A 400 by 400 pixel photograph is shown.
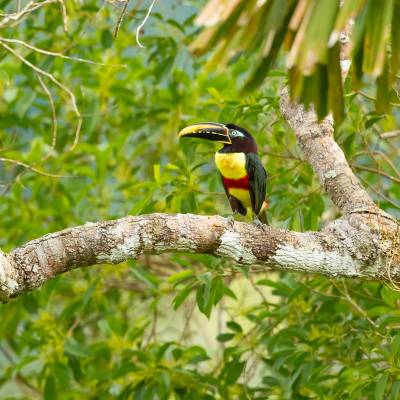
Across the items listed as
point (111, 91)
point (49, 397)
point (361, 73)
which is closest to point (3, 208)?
point (111, 91)

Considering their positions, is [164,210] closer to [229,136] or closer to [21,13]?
[229,136]

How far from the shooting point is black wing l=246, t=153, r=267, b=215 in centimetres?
429

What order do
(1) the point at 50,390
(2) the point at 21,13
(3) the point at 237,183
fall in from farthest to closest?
1. (1) the point at 50,390
2. (3) the point at 237,183
3. (2) the point at 21,13

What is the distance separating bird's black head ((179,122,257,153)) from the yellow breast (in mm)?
27

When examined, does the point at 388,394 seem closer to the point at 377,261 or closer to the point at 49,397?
the point at 377,261

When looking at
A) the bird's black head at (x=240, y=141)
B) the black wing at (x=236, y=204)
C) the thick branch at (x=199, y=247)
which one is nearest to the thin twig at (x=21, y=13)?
the thick branch at (x=199, y=247)

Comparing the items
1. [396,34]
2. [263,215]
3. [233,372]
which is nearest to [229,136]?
[263,215]

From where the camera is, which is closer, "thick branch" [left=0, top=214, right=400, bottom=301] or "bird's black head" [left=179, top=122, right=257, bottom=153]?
"thick branch" [left=0, top=214, right=400, bottom=301]

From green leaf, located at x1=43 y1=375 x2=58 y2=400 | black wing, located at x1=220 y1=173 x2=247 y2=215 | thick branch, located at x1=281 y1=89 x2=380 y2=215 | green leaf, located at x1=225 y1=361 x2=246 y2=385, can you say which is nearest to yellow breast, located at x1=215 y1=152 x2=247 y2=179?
black wing, located at x1=220 y1=173 x2=247 y2=215

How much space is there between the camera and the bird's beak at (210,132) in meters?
4.24

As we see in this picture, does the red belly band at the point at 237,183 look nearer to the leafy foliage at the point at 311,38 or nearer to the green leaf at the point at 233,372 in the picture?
the green leaf at the point at 233,372

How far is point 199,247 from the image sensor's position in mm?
3092

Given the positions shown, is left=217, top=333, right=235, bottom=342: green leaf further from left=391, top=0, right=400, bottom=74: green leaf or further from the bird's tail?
left=391, top=0, right=400, bottom=74: green leaf

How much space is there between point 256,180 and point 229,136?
9.2 inches
